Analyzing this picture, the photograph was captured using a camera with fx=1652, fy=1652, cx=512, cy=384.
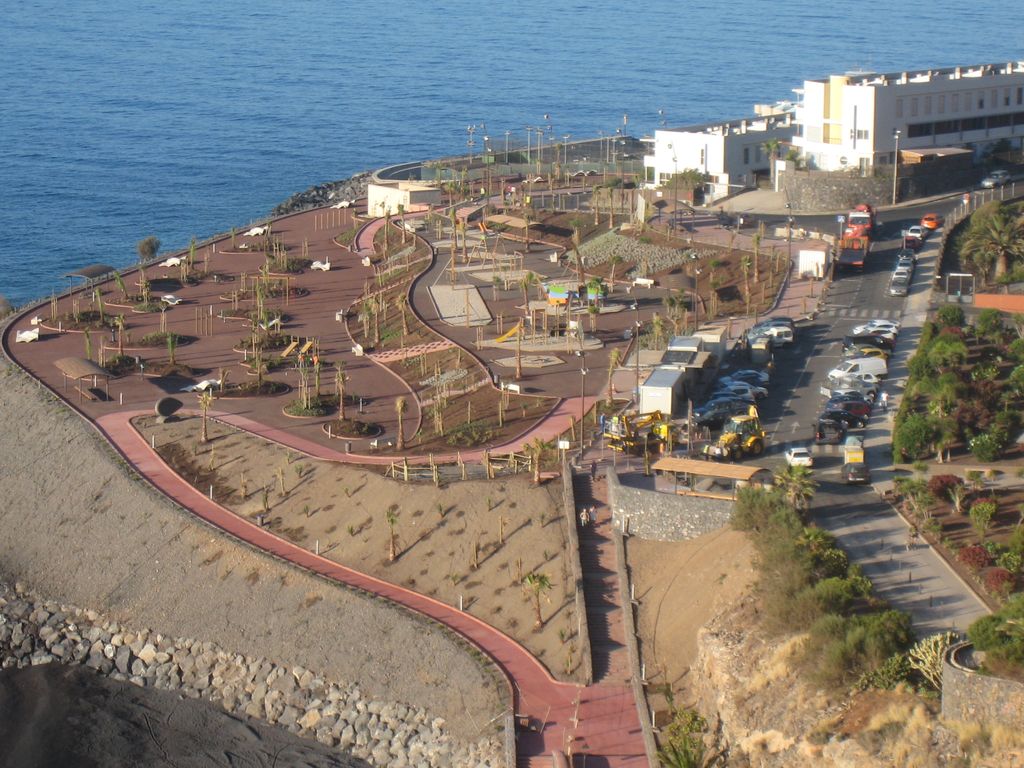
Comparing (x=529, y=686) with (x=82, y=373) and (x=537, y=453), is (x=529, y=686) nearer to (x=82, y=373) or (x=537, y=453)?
(x=537, y=453)

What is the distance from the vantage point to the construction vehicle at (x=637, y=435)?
148 ft

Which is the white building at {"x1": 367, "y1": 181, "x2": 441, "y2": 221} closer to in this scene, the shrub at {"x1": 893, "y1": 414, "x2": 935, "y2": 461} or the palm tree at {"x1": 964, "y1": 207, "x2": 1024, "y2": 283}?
the palm tree at {"x1": 964, "y1": 207, "x2": 1024, "y2": 283}

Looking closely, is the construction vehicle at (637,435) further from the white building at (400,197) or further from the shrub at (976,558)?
the white building at (400,197)

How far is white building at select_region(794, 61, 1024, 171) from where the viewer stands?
77.8 metres

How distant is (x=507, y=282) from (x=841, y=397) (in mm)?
22012

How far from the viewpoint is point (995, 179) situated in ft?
254

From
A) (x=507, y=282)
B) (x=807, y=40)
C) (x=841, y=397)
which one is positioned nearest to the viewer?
(x=841, y=397)

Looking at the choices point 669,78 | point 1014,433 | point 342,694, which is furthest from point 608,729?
point 669,78

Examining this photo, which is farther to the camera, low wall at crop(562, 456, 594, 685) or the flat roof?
the flat roof

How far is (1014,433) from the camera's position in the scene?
43.2 m

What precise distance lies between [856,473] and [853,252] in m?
25.2

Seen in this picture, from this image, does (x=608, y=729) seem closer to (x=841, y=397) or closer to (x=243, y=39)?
(x=841, y=397)

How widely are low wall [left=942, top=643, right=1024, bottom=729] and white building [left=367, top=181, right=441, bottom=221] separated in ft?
184

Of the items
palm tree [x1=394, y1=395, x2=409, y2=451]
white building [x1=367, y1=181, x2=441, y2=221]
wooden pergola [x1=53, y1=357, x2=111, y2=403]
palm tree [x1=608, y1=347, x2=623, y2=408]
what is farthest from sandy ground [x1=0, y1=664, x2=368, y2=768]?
white building [x1=367, y1=181, x2=441, y2=221]
